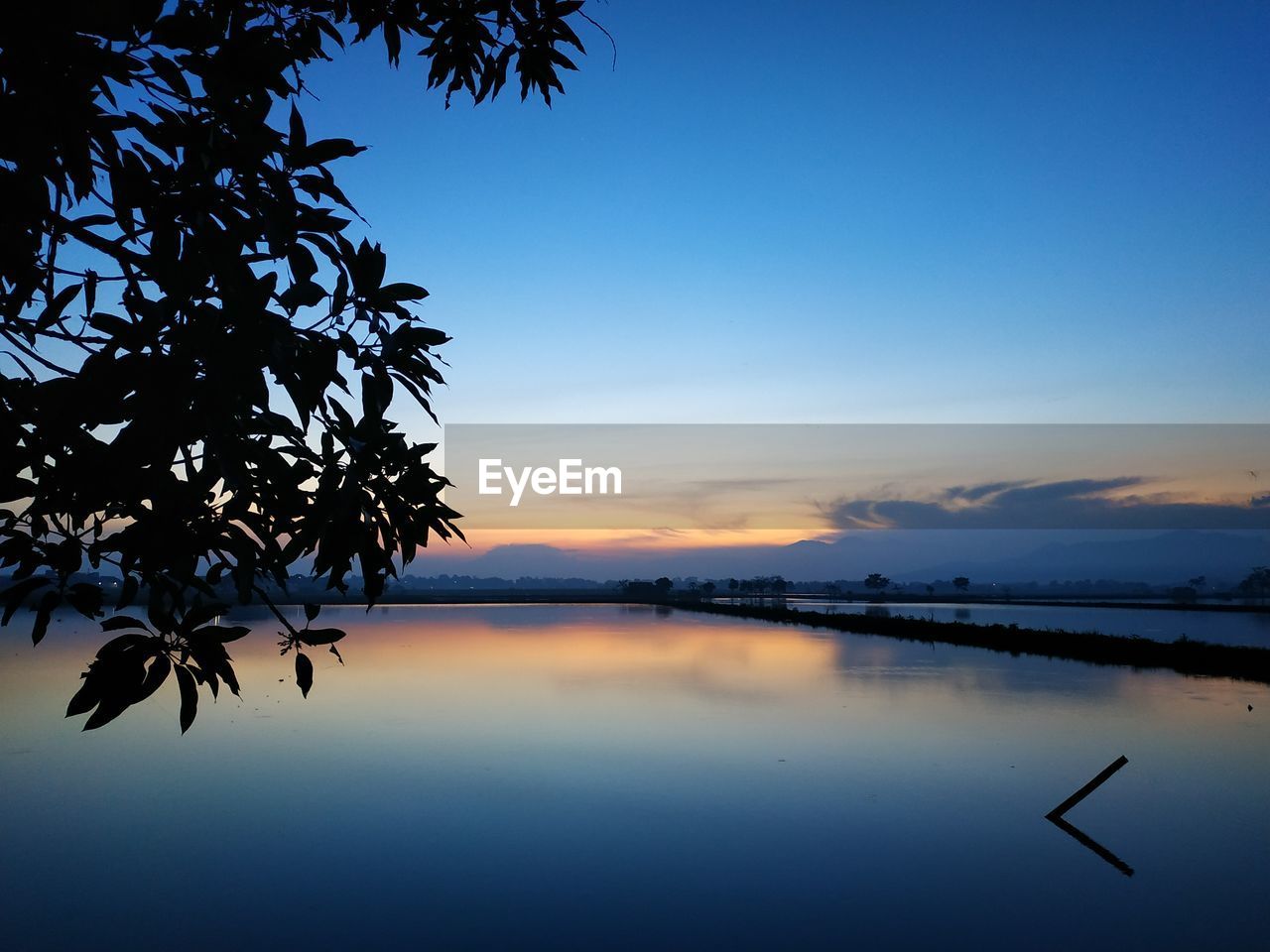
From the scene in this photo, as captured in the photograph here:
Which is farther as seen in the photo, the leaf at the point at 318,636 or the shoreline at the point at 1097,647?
the shoreline at the point at 1097,647

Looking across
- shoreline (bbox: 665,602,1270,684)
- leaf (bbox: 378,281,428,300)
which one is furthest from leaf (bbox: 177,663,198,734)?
shoreline (bbox: 665,602,1270,684)

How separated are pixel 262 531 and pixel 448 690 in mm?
26287

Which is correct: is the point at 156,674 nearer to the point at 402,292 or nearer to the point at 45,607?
the point at 45,607

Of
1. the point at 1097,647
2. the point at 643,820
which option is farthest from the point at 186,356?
the point at 1097,647

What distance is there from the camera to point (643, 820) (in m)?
14.0

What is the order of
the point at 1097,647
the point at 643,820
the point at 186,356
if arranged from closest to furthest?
the point at 186,356 → the point at 643,820 → the point at 1097,647

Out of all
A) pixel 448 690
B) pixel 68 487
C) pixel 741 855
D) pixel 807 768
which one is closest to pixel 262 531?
pixel 68 487

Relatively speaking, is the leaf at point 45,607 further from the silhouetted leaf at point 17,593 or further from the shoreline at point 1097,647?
the shoreline at point 1097,647

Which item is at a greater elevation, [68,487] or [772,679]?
[68,487]

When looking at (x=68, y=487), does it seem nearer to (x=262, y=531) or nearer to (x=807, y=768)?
(x=262, y=531)

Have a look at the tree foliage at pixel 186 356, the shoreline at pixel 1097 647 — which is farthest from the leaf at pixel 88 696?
the shoreline at pixel 1097 647

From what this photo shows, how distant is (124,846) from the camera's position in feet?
41.9

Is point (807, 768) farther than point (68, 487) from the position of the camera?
Yes

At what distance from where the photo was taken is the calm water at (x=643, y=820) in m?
10.0
